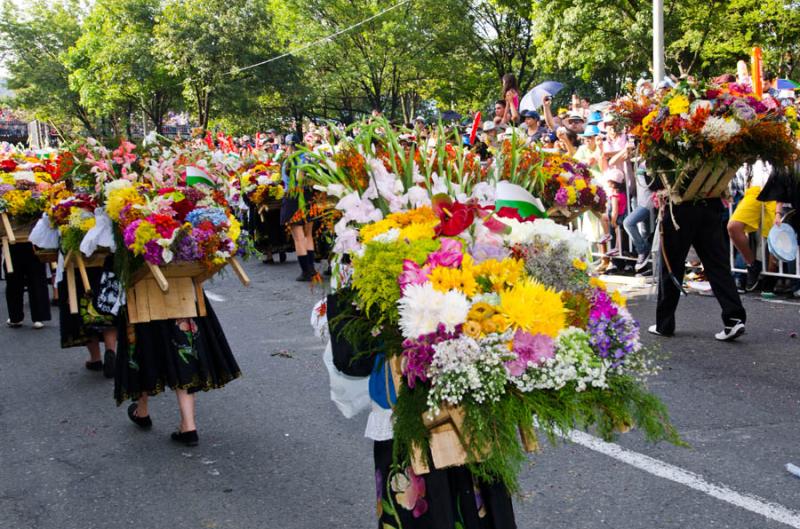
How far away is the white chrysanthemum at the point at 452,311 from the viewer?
2.53 m

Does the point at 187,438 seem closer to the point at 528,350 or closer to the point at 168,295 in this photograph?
the point at 168,295

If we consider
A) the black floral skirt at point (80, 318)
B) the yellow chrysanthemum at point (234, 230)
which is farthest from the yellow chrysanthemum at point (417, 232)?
the black floral skirt at point (80, 318)

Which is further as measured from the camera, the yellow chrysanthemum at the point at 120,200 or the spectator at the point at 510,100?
the spectator at the point at 510,100

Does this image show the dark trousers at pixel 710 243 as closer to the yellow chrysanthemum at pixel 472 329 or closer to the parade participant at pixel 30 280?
the yellow chrysanthemum at pixel 472 329

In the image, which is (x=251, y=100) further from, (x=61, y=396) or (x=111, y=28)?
(x=61, y=396)

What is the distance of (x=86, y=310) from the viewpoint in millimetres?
7207

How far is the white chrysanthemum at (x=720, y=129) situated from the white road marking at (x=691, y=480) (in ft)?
9.41

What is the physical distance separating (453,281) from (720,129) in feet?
15.9

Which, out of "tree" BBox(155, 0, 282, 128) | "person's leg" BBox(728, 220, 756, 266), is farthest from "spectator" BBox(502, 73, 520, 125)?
"tree" BBox(155, 0, 282, 128)

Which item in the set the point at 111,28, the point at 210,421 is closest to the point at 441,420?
the point at 210,421

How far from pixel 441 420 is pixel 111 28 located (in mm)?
40082

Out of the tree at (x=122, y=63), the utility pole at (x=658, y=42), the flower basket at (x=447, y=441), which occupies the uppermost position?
the tree at (x=122, y=63)

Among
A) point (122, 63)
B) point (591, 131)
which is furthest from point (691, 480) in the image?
point (122, 63)

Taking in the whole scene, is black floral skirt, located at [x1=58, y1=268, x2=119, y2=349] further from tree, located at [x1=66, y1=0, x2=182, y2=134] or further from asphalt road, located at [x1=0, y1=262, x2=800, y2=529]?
tree, located at [x1=66, y1=0, x2=182, y2=134]
